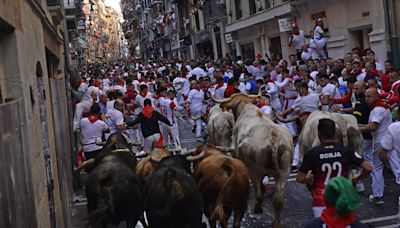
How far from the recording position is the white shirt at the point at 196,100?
17.8 m

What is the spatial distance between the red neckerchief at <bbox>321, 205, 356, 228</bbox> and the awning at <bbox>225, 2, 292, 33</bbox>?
24.2 m

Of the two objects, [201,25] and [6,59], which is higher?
[201,25]

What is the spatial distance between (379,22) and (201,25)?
3202 cm

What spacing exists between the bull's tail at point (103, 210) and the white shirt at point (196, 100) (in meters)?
10.5

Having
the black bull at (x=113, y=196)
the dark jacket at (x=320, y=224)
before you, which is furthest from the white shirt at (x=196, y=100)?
the dark jacket at (x=320, y=224)

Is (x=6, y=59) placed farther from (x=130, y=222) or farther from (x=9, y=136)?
(x=130, y=222)

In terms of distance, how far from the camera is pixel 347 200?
3955 millimetres

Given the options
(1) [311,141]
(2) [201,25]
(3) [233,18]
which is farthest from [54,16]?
(2) [201,25]

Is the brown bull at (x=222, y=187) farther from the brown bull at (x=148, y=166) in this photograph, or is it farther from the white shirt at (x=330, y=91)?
the white shirt at (x=330, y=91)

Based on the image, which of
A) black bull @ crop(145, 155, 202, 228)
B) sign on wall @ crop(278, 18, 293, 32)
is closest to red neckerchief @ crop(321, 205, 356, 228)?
black bull @ crop(145, 155, 202, 228)

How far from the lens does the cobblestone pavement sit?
9.15 meters

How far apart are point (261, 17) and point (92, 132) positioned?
21398 mm

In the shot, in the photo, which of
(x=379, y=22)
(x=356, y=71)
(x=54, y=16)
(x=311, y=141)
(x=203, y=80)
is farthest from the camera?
(x=379, y=22)

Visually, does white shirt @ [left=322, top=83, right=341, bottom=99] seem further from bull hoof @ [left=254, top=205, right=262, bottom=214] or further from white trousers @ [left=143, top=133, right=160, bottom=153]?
bull hoof @ [left=254, top=205, right=262, bottom=214]
